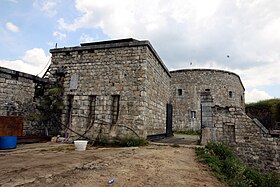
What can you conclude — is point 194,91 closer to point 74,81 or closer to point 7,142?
point 74,81

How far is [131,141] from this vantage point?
712cm

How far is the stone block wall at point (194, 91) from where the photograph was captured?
19.8 metres

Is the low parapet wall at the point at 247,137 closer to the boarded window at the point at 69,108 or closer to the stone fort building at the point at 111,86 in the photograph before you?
the stone fort building at the point at 111,86

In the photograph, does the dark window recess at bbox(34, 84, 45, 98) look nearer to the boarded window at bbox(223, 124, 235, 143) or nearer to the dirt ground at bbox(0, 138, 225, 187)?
the dirt ground at bbox(0, 138, 225, 187)

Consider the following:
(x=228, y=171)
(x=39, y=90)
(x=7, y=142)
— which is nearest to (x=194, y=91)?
(x=39, y=90)

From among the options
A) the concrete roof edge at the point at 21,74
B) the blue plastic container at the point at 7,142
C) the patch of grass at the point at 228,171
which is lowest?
the patch of grass at the point at 228,171

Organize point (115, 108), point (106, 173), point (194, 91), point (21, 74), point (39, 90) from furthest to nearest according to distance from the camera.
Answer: point (194, 91) → point (39, 90) → point (115, 108) → point (21, 74) → point (106, 173)

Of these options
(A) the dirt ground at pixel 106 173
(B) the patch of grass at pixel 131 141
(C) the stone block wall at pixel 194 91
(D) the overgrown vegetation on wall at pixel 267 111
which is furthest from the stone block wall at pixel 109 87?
(D) the overgrown vegetation on wall at pixel 267 111

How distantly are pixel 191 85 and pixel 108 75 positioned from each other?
45.1ft

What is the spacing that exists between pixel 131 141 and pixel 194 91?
565 inches

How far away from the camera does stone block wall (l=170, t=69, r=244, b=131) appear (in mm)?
19750

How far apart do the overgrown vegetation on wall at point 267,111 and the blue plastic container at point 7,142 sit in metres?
16.2

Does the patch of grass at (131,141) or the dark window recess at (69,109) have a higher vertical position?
the dark window recess at (69,109)

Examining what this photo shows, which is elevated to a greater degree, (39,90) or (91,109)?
(39,90)
